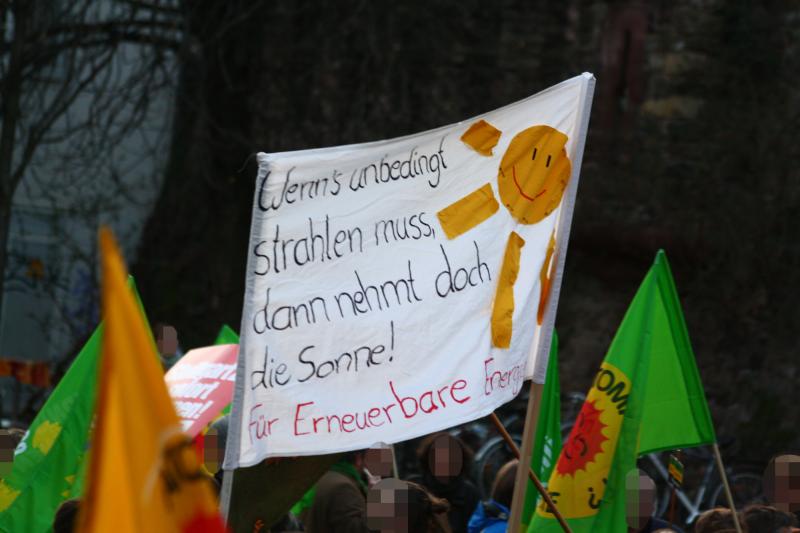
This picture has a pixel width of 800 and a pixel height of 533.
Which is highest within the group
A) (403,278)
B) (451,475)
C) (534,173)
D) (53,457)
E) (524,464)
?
(534,173)

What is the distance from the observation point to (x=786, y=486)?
5262 mm

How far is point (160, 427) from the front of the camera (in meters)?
2.25

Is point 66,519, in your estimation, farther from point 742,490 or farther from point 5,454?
point 742,490

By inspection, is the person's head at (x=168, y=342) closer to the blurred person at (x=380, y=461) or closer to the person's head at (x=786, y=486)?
the blurred person at (x=380, y=461)

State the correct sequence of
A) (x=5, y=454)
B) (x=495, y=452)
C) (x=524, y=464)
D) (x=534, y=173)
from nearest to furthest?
1. (x=524, y=464)
2. (x=534, y=173)
3. (x=5, y=454)
4. (x=495, y=452)

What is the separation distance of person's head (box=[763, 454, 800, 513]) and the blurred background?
28.5ft

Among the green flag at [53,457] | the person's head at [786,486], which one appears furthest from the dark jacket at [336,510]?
the person's head at [786,486]

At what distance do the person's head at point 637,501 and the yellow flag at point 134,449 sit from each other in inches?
136

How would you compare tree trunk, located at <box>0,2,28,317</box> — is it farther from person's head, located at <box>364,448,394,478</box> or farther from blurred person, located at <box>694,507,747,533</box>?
blurred person, located at <box>694,507,747,533</box>

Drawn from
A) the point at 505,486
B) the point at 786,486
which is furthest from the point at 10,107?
the point at 786,486

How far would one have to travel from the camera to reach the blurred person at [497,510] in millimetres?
5777

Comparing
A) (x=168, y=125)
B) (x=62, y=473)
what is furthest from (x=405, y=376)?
(x=168, y=125)

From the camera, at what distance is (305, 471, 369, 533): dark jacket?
552cm

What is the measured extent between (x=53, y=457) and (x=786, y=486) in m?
3.29
